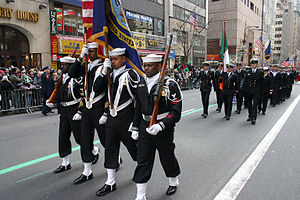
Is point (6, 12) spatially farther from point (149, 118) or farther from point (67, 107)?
point (149, 118)

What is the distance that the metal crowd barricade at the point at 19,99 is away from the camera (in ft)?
34.0

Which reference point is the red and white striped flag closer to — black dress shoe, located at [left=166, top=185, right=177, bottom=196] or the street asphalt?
the street asphalt

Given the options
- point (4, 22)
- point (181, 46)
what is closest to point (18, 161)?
point (4, 22)

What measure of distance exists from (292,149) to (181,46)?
3040 centimetres

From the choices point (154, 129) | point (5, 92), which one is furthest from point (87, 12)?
point (5, 92)

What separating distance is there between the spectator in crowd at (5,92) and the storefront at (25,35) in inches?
284

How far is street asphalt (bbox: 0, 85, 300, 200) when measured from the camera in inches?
146

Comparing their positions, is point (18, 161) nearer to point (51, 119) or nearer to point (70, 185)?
point (70, 185)

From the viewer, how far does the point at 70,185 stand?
3.97 meters

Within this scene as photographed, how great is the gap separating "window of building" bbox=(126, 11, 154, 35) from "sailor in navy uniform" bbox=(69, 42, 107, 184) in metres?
22.9

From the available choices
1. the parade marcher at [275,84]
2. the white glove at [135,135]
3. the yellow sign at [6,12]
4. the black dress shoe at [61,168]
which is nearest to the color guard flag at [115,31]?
the white glove at [135,135]

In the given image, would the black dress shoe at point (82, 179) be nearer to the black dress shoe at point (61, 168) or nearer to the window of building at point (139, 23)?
the black dress shoe at point (61, 168)

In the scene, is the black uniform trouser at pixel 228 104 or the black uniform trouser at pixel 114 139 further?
the black uniform trouser at pixel 228 104

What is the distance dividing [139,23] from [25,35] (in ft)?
42.5
